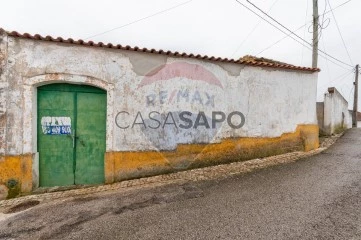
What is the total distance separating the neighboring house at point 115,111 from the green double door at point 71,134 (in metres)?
0.02

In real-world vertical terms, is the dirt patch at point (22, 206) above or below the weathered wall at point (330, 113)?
below

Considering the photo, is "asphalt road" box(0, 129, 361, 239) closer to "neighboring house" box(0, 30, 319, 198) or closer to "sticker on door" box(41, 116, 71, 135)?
"neighboring house" box(0, 30, 319, 198)

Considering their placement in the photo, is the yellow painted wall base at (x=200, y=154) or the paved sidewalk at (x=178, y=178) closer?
the paved sidewalk at (x=178, y=178)

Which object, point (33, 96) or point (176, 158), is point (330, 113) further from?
point (33, 96)

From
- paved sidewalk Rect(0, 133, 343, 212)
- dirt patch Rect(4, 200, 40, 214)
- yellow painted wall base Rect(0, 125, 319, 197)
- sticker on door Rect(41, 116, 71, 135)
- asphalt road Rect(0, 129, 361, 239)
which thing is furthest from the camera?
sticker on door Rect(41, 116, 71, 135)

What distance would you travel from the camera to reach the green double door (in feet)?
19.5

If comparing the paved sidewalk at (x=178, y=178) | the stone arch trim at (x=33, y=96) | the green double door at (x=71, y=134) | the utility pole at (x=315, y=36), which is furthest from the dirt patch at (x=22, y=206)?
the utility pole at (x=315, y=36)

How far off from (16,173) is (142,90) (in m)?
3.62

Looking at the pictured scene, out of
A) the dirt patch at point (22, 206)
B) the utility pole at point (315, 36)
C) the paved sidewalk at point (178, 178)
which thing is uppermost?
the utility pole at point (315, 36)

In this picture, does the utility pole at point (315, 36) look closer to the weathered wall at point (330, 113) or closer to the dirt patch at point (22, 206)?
the weathered wall at point (330, 113)

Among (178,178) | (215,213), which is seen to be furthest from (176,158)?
(215,213)

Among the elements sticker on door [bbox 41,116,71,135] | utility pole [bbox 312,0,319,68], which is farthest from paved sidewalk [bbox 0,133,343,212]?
utility pole [bbox 312,0,319,68]

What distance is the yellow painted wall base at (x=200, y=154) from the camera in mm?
6297

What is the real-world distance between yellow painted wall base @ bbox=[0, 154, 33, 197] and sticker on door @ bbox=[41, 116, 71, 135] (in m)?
0.73
